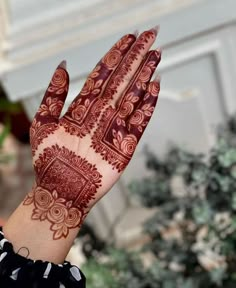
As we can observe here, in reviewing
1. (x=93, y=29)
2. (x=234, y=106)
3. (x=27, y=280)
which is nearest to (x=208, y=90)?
(x=234, y=106)

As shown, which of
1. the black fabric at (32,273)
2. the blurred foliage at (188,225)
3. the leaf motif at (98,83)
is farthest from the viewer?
the blurred foliage at (188,225)

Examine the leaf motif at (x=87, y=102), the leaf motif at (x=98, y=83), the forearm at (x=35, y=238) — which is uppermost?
the leaf motif at (x=98, y=83)

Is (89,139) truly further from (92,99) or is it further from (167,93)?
(167,93)

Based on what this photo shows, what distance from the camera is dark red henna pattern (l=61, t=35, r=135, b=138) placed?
84 centimetres

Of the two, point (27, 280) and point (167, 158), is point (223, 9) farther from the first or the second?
point (27, 280)

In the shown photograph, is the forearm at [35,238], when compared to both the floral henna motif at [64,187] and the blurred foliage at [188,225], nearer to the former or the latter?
the floral henna motif at [64,187]

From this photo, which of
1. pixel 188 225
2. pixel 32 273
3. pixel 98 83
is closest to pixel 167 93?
pixel 188 225

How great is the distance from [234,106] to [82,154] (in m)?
0.91

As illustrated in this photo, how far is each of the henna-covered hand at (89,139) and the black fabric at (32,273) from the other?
60 millimetres

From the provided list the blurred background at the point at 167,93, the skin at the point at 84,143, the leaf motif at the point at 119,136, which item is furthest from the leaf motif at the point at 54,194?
the blurred background at the point at 167,93

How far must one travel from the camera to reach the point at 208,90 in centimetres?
165

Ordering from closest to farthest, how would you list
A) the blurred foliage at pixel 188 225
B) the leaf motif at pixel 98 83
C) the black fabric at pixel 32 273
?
the black fabric at pixel 32 273
the leaf motif at pixel 98 83
the blurred foliage at pixel 188 225

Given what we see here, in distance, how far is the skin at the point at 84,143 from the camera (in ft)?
2.72

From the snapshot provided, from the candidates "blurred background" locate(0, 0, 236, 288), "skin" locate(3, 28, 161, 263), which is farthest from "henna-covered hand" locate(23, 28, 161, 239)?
"blurred background" locate(0, 0, 236, 288)
